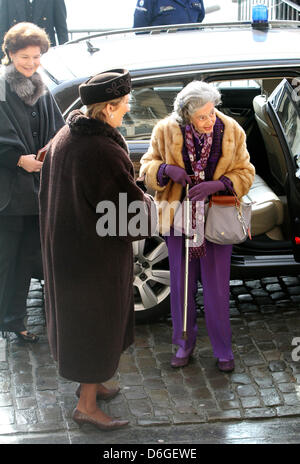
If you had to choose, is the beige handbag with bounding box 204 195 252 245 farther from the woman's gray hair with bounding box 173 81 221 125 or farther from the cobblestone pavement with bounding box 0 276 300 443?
the cobblestone pavement with bounding box 0 276 300 443

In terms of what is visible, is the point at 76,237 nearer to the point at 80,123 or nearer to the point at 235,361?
the point at 80,123

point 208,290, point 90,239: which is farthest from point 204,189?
point 90,239

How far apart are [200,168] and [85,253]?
3.21ft

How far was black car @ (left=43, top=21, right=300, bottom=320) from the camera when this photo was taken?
532 centimetres

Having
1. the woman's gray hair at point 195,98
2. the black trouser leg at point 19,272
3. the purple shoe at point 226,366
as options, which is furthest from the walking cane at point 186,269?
the black trouser leg at point 19,272

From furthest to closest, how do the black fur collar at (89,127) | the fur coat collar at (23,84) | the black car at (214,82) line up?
the black car at (214,82) → the fur coat collar at (23,84) → the black fur collar at (89,127)

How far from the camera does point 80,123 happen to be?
155 inches

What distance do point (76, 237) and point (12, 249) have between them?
47.7 inches

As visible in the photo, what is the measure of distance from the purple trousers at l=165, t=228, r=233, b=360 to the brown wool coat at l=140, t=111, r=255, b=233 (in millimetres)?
252

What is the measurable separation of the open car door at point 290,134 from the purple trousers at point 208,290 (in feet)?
1.94

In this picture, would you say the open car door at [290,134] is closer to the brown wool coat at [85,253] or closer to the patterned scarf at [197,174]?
the patterned scarf at [197,174]

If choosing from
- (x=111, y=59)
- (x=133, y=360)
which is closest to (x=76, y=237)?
(x=133, y=360)

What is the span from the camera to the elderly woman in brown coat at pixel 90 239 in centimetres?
394

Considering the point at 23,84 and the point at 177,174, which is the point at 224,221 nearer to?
the point at 177,174
